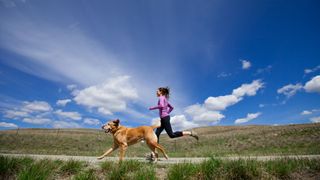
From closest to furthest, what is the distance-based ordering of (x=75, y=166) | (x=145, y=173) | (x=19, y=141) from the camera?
(x=145, y=173) < (x=75, y=166) < (x=19, y=141)

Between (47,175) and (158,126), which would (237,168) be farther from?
(47,175)

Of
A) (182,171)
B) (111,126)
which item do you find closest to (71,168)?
(111,126)

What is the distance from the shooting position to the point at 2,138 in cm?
3822

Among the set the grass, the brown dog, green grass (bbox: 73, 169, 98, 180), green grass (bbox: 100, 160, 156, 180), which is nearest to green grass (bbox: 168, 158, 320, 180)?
the grass

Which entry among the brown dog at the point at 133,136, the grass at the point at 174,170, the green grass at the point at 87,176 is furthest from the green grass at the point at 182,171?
the brown dog at the point at 133,136

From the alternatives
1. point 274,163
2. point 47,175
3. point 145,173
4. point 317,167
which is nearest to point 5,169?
point 47,175

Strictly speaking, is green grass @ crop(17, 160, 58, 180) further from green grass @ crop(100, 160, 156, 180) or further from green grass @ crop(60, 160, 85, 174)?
green grass @ crop(100, 160, 156, 180)

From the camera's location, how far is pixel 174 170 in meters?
5.31

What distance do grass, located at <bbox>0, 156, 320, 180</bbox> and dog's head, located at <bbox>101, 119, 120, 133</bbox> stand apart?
1.96m

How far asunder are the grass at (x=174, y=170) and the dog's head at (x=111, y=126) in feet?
6.42

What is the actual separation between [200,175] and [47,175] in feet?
11.5

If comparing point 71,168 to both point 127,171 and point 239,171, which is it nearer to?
point 127,171

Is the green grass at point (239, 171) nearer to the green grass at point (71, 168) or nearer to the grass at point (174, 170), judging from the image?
the grass at point (174, 170)

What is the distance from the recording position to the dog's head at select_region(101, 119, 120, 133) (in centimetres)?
792
